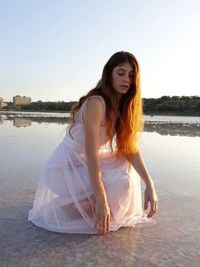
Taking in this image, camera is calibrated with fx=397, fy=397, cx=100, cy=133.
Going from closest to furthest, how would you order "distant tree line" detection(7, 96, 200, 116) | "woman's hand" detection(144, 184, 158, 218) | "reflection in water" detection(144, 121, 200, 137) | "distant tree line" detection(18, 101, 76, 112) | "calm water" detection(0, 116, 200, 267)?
1. "calm water" detection(0, 116, 200, 267)
2. "woman's hand" detection(144, 184, 158, 218)
3. "reflection in water" detection(144, 121, 200, 137)
4. "distant tree line" detection(7, 96, 200, 116)
5. "distant tree line" detection(18, 101, 76, 112)

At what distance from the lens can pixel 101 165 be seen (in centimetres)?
313

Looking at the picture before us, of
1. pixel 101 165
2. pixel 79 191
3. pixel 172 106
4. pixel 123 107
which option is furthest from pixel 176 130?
pixel 172 106

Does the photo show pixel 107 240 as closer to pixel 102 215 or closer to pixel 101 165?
pixel 102 215

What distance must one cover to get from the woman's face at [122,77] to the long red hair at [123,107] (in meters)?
0.03

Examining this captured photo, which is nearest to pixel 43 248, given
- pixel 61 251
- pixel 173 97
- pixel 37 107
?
pixel 61 251

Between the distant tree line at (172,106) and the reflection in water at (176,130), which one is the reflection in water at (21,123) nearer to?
the reflection in water at (176,130)

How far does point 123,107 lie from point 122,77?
0.87ft

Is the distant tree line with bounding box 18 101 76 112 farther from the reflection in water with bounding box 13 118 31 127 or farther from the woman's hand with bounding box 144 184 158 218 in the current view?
the woman's hand with bounding box 144 184 158 218

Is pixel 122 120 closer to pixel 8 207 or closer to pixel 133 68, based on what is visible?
pixel 133 68

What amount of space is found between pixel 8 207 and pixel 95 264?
147 centimetres

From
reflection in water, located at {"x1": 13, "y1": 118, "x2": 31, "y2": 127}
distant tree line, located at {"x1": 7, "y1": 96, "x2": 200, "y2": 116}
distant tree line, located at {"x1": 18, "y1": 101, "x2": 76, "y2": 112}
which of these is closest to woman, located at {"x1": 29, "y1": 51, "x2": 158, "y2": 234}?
reflection in water, located at {"x1": 13, "y1": 118, "x2": 31, "y2": 127}

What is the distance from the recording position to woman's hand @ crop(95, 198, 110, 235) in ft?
9.11

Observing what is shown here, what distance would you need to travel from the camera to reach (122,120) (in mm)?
3236

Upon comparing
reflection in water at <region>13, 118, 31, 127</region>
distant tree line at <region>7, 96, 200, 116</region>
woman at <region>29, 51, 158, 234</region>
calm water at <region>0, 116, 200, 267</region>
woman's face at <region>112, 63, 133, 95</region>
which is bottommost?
distant tree line at <region>7, 96, 200, 116</region>
